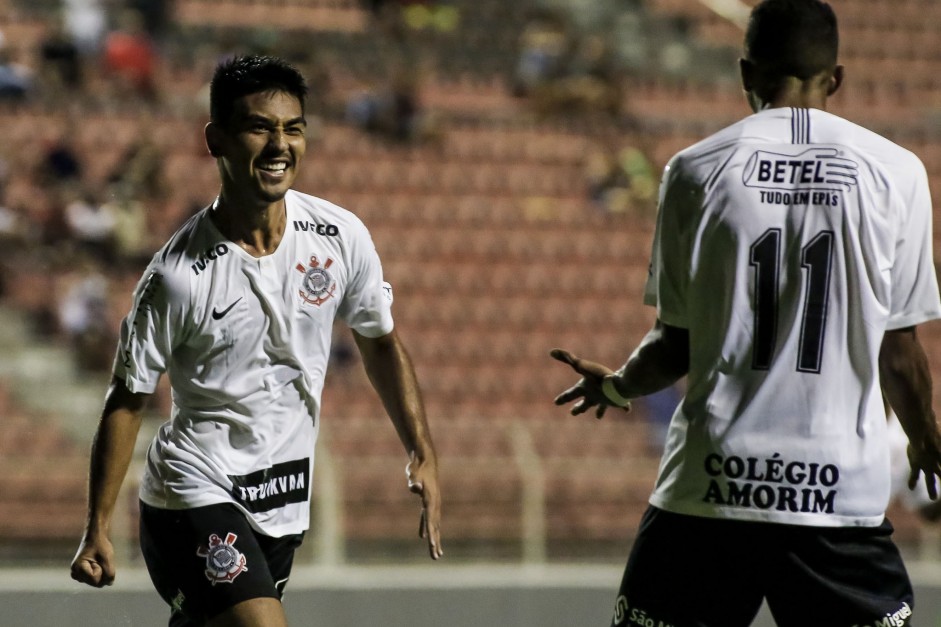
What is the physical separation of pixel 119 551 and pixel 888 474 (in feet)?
20.1

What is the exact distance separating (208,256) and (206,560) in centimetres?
77

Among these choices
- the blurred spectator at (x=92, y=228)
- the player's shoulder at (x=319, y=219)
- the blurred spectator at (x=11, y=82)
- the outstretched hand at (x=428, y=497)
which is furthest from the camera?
the blurred spectator at (x=11, y=82)

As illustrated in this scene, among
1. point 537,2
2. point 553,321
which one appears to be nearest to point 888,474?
point 553,321

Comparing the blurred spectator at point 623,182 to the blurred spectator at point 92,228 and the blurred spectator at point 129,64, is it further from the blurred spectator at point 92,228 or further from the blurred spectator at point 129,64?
the blurred spectator at point 92,228

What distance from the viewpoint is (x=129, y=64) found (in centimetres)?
1364

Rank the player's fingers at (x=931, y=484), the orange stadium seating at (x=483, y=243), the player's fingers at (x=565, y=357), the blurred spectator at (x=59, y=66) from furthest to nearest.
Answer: the blurred spectator at (x=59, y=66)
the orange stadium seating at (x=483, y=243)
the player's fingers at (x=565, y=357)
the player's fingers at (x=931, y=484)

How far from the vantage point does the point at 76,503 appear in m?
9.71

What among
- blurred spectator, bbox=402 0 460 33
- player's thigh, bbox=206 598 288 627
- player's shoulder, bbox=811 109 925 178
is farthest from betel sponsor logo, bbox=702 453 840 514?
blurred spectator, bbox=402 0 460 33

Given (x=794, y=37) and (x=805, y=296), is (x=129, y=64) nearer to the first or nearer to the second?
(x=794, y=37)

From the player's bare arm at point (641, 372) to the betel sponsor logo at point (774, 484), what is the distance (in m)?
0.30

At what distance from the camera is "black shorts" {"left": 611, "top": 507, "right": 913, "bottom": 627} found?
340 cm

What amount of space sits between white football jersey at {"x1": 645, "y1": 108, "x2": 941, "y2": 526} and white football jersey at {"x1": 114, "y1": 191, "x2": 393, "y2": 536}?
3.59 ft

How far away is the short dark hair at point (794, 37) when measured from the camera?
11.4 ft

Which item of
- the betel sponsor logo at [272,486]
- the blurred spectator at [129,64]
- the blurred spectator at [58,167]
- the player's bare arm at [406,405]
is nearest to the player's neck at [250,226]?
the player's bare arm at [406,405]
